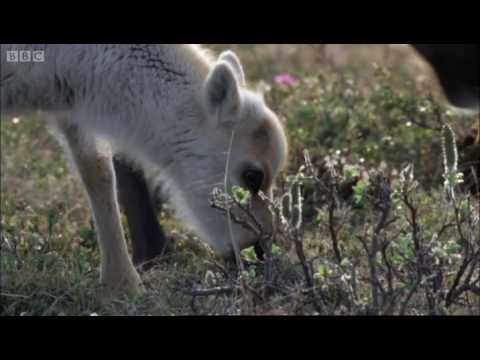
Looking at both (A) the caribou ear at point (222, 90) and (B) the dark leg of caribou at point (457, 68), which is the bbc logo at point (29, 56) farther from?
(B) the dark leg of caribou at point (457, 68)

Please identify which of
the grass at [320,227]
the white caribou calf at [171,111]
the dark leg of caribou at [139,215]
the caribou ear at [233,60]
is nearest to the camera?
the grass at [320,227]

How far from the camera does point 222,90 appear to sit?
509 centimetres

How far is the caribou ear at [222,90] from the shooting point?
4.98m

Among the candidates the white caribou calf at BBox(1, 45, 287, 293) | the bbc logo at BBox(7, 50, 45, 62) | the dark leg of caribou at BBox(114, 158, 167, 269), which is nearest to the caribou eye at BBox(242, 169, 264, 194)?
the white caribou calf at BBox(1, 45, 287, 293)

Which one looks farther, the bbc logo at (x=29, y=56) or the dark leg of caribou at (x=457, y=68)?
the dark leg of caribou at (x=457, y=68)

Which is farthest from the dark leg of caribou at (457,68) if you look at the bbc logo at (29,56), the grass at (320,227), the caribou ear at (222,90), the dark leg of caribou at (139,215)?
the bbc logo at (29,56)

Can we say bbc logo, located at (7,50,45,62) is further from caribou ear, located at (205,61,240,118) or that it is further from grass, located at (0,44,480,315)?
caribou ear, located at (205,61,240,118)

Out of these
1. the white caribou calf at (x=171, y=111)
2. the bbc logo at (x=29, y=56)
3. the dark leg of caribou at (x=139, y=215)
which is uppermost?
the bbc logo at (x=29, y=56)

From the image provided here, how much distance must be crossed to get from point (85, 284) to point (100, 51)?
128cm

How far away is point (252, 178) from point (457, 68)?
155cm

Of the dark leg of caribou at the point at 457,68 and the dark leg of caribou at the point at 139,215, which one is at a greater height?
the dark leg of caribou at the point at 457,68

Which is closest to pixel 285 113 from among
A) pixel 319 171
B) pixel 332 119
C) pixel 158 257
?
pixel 332 119

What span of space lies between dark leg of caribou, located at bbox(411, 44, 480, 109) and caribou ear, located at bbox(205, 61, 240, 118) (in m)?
1.30
